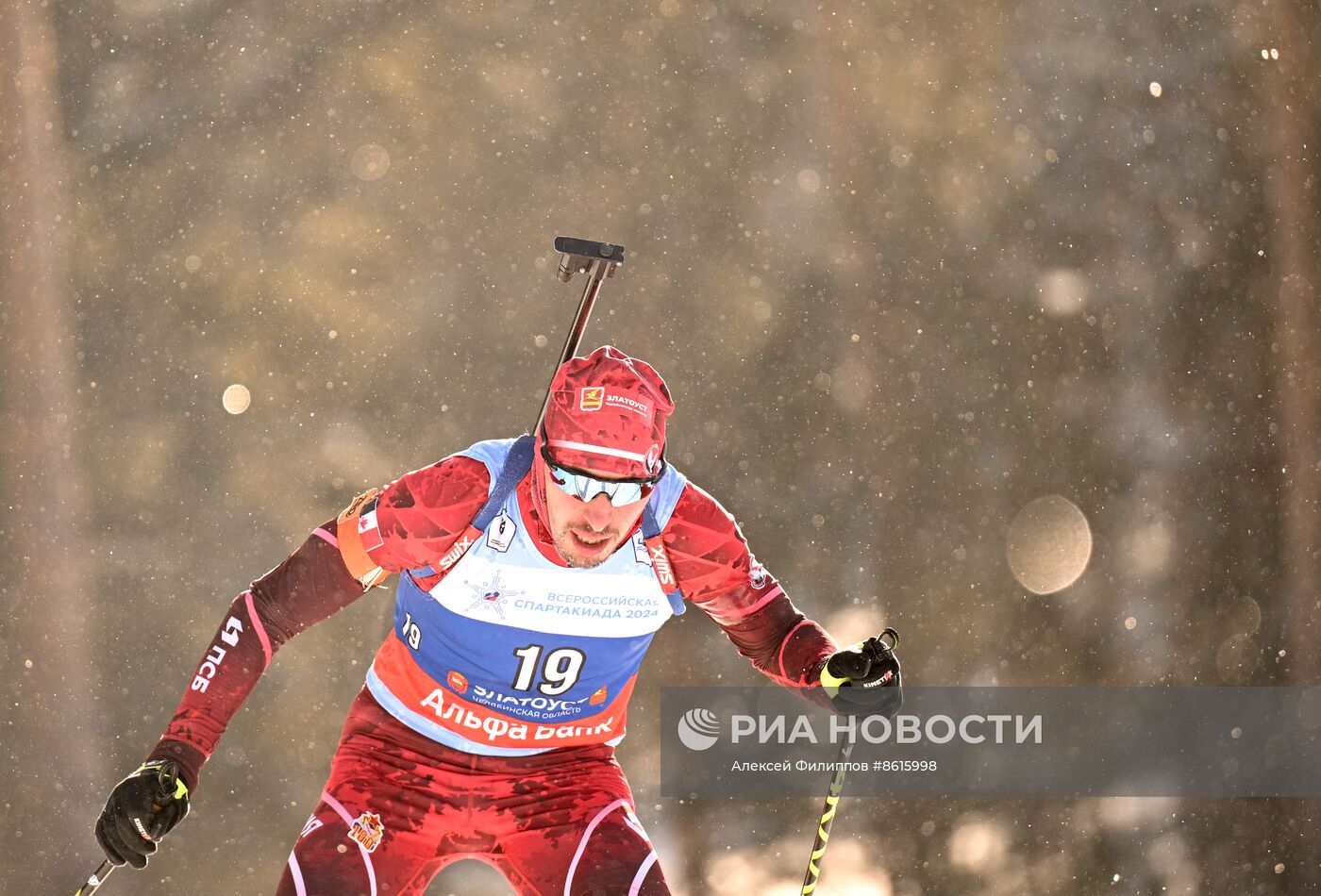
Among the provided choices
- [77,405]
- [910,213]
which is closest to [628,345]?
[910,213]

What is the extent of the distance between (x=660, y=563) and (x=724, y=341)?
336 cm

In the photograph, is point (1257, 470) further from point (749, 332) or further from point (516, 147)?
point (516, 147)

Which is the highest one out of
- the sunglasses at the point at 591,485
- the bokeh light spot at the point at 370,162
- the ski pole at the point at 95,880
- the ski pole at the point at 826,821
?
the bokeh light spot at the point at 370,162

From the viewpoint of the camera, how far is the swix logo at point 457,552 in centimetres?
369

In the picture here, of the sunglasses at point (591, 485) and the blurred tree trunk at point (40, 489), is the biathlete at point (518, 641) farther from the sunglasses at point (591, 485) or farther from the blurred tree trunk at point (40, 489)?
the blurred tree trunk at point (40, 489)

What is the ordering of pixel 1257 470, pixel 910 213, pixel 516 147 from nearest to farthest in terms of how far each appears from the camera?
pixel 516 147
pixel 910 213
pixel 1257 470

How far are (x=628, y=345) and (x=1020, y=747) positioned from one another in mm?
3626

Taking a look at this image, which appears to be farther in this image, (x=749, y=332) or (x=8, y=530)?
(x=749, y=332)

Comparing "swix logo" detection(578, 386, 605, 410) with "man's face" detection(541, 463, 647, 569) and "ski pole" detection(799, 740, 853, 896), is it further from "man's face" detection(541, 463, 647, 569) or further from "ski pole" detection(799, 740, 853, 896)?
"ski pole" detection(799, 740, 853, 896)

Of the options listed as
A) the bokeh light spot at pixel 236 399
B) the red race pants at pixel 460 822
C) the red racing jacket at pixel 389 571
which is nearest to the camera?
the red race pants at pixel 460 822

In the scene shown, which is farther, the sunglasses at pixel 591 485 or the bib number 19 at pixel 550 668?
the bib number 19 at pixel 550 668

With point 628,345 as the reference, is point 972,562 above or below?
below

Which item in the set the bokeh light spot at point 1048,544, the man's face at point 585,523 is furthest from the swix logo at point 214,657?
the bokeh light spot at point 1048,544

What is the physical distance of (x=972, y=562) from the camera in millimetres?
7289
